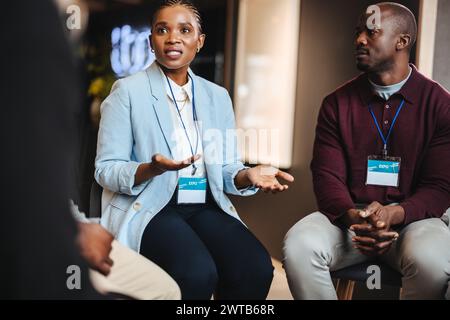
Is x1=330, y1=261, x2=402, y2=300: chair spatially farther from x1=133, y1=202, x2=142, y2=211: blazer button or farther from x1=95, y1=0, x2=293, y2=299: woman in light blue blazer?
x1=133, y1=202, x2=142, y2=211: blazer button

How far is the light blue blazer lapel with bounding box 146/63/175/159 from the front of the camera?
1725mm

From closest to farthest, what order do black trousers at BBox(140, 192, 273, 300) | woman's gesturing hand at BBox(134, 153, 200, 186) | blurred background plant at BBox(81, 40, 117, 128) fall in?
woman's gesturing hand at BBox(134, 153, 200, 186) → black trousers at BBox(140, 192, 273, 300) → blurred background plant at BBox(81, 40, 117, 128)

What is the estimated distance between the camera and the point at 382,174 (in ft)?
6.18

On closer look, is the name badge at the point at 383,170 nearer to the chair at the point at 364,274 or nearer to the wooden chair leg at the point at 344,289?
the chair at the point at 364,274

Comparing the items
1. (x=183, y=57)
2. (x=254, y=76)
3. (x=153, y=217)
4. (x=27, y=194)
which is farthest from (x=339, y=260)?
(x=254, y=76)

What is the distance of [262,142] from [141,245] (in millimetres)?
1170

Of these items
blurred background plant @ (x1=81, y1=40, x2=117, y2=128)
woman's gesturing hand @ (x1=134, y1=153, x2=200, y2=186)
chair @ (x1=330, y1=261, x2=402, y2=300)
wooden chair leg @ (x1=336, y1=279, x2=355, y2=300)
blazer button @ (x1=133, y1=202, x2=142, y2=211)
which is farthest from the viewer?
blurred background plant @ (x1=81, y1=40, x2=117, y2=128)

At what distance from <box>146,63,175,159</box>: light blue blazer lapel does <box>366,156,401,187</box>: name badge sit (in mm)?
670

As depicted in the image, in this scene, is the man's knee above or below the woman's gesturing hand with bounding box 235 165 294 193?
below

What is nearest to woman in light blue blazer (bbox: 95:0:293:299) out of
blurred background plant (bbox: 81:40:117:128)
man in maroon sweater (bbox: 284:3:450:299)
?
man in maroon sweater (bbox: 284:3:450:299)

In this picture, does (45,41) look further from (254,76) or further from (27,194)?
(254,76)

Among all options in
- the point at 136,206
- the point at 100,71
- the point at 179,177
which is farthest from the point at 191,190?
the point at 100,71

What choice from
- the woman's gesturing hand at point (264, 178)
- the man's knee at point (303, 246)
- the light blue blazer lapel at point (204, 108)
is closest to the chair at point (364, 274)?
the man's knee at point (303, 246)

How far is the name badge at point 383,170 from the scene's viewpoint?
1880 millimetres
